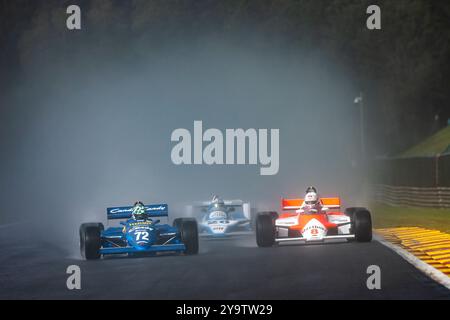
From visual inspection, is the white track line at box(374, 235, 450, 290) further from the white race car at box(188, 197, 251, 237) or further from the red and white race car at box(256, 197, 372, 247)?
the white race car at box(188, 197, 251, 237)

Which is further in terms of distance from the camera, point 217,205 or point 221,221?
point 217,205

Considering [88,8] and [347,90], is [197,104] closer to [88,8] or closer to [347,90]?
[347,90]

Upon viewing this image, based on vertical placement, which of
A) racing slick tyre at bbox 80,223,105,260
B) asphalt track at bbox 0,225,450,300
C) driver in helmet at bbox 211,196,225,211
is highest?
driver in helmet at bbox 211,196,225,211

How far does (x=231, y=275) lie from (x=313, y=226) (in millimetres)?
5672

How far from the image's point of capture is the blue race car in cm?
2016

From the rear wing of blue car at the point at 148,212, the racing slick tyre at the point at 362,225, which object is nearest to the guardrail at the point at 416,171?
the racing slick tyre at the point at 362,225

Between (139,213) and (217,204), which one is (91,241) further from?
(217,204)

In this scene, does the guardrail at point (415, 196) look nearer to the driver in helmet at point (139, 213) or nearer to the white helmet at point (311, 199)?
the white helmet at point (311, 199)

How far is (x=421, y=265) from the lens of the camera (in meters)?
17.4

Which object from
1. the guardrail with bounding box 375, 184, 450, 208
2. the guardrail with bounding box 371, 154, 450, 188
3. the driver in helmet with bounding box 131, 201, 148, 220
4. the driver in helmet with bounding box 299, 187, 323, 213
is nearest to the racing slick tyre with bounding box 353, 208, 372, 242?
the driver in helmet with bounding box 299, 187, 323, 213

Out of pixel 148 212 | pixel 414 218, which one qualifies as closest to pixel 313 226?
pixel 148 212

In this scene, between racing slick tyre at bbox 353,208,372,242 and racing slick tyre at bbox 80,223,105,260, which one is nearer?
racing slick tyre at bbox 80,223,105,260

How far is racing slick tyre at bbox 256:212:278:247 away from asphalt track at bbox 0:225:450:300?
33cm
